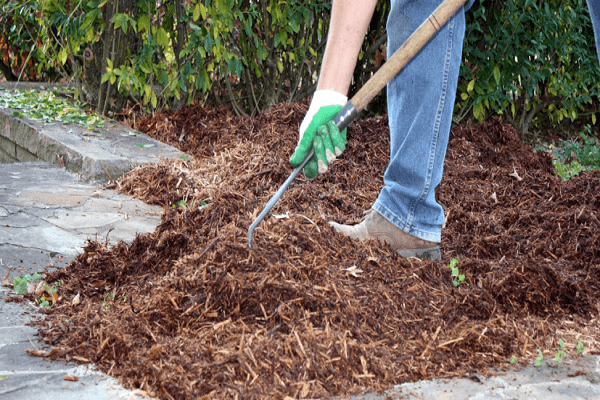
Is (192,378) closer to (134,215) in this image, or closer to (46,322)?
(46,322)

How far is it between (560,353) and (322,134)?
1.05 m

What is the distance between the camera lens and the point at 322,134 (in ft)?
7.20

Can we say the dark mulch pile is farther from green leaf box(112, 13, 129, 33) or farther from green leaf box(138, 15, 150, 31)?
green leaf box(138, 15, 150, 31)

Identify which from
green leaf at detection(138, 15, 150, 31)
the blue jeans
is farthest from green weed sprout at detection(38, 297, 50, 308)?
green leaf at detection(138, 15, 150, 31)

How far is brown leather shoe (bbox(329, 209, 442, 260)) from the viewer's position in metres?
2.59

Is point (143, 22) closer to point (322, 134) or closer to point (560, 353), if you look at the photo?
point (322, 134)

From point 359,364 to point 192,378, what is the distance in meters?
0.47

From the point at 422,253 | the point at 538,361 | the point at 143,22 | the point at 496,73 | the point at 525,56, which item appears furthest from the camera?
the point at 525,56

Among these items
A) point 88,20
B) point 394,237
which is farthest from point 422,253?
point 88,20

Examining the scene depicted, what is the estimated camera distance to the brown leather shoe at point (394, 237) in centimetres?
259

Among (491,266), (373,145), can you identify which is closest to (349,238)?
(491,266)

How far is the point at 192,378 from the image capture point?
166cm

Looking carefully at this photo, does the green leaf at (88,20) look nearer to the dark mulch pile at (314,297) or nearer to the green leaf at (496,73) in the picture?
the dark mulch pile at (314,297)

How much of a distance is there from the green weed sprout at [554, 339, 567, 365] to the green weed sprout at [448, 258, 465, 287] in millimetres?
456
